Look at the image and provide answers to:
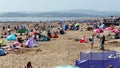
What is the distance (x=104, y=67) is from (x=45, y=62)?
18.5 ft

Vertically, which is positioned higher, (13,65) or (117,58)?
(117,58)

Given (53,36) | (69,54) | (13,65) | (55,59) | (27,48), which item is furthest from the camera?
(53,36)

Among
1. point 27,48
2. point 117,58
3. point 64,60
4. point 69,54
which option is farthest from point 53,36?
point 117,58

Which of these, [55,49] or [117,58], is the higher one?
[117,58]

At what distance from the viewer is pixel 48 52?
2470cm

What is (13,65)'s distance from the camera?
65.7ft

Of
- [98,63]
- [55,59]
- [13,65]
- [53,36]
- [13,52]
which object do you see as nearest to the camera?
[98,63]

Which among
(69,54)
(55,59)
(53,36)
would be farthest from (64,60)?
(53,36)

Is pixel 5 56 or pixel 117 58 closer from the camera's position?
pixel 117 58

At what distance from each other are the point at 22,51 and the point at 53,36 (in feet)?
37.2

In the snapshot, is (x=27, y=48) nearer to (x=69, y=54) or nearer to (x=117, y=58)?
(x=69, y=54)

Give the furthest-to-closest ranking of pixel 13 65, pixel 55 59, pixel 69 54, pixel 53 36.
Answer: pixel 53 36, pixel 69 54, pixel 55 59, pixel 13 65

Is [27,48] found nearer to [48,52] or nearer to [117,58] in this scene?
[48,52]

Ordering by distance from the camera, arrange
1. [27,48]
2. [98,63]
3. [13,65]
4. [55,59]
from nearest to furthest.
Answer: [98,63] < [13,65] < [55,59] < [27,48]
